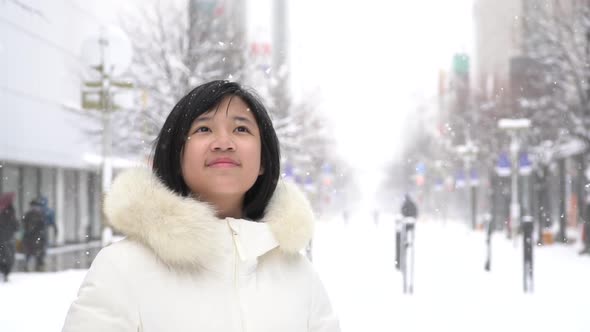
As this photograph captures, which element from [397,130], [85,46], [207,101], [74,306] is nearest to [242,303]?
[74,306]

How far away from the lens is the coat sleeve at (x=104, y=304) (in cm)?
191

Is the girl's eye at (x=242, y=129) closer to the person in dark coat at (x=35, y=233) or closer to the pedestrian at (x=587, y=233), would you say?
the person in dark coat at (x=35, y=233)

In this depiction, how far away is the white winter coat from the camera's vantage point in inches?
77.8

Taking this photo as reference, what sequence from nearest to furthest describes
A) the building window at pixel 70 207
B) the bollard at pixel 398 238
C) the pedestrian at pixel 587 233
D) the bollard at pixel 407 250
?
the bollard at pixel 407 250, the bollard at pixel 398 238, the pedestrian at pixel 587 233, the building window at pixel 70 207

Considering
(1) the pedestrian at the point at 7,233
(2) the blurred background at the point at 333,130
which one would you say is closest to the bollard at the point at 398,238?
(2) the blurred background at the point at 333,130

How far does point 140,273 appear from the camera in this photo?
6.68 feet

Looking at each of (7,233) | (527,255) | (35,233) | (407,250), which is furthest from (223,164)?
(35,233)

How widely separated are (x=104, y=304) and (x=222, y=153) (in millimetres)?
577

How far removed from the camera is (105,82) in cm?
1020

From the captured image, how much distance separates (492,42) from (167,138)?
3479 cm

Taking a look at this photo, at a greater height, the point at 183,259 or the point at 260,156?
the point at 260,156

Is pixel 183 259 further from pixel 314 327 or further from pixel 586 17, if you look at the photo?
pixel 586 17

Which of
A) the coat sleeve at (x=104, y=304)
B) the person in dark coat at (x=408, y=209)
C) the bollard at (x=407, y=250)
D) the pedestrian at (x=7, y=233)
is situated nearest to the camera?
the coat sleeve at (x=104, y=304)

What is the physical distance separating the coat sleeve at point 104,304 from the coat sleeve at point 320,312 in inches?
23.6
